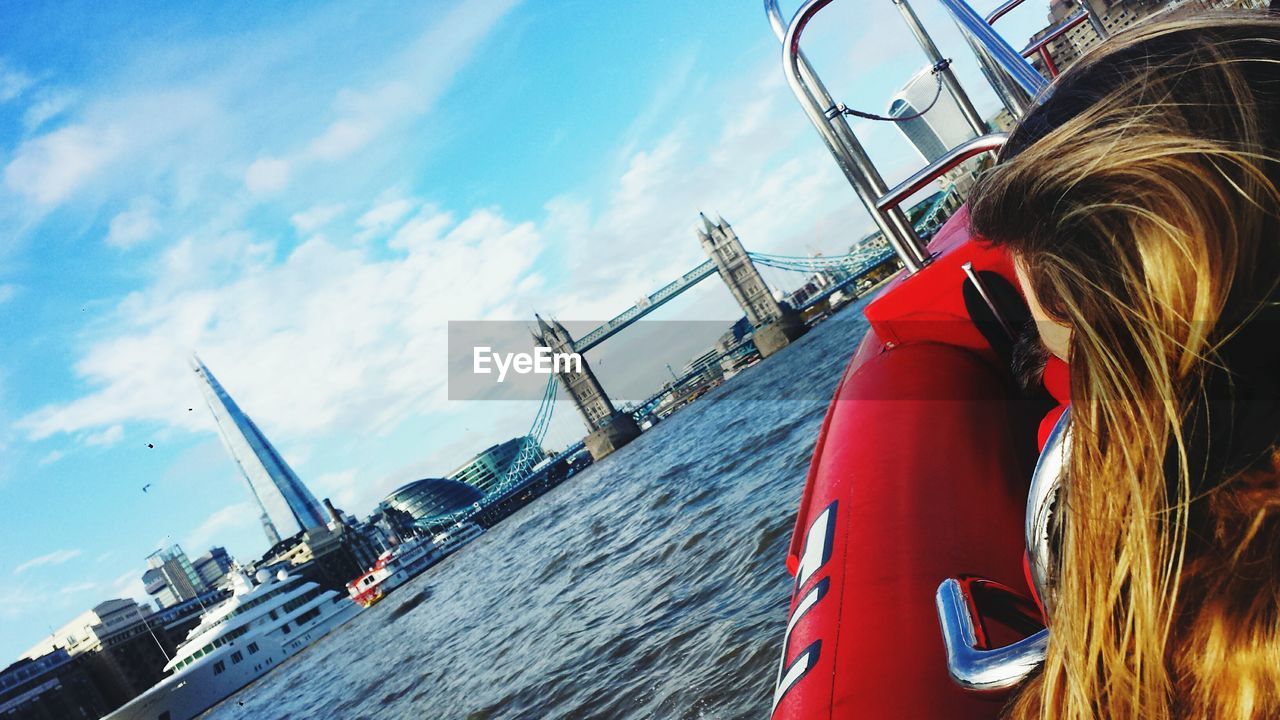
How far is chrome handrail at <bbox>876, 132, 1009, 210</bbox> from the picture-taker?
1844 mm

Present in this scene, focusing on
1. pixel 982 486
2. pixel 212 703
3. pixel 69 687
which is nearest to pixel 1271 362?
pixel 982 486

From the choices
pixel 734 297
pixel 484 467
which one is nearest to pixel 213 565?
pixel 484 467

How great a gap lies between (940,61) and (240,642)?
36.4m

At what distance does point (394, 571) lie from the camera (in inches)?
1811

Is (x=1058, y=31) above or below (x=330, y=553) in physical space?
below

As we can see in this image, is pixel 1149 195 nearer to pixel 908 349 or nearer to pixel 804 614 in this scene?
pixel 804 614

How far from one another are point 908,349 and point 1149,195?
189 centimetres

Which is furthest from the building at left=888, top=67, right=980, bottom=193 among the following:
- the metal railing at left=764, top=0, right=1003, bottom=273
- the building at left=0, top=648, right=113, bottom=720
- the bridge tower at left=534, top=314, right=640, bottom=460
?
the bridge tower at left=534, top=314, right=640, bottom=460

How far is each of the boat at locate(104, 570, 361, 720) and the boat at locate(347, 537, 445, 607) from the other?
20.2ft

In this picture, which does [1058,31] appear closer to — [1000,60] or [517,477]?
[1000,60]

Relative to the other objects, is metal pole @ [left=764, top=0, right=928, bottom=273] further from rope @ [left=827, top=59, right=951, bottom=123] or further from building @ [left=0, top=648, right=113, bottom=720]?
building @ [left=0, top=648, right=113, bottom=720]

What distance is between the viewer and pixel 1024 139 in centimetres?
63

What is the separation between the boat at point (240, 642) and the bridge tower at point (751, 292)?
37402mm

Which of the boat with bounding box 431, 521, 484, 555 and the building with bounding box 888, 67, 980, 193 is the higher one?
the building with bounding box 888, 67, 980, 193
